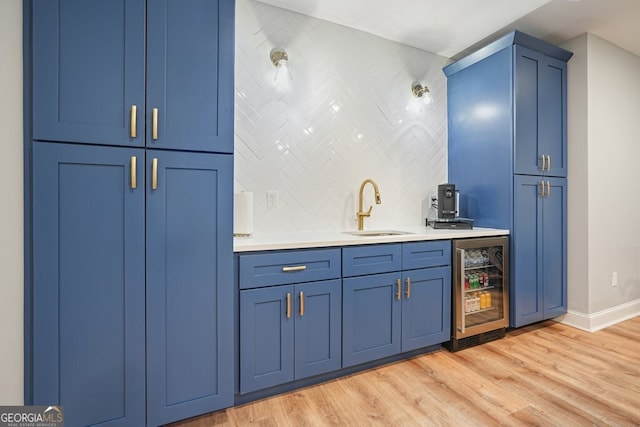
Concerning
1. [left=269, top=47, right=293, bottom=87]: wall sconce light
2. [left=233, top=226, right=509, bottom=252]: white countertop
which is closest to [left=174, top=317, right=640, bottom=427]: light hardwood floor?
[left=233, top=226, right=509, bottom=252]: white countertop

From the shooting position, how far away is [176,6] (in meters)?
1.46

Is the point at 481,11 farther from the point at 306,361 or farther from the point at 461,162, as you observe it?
the point at 306,361

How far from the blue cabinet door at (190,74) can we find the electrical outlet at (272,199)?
77cm

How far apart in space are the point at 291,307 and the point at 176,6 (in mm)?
1604

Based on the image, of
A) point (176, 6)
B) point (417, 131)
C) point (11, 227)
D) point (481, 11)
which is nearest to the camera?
point (11, 227)

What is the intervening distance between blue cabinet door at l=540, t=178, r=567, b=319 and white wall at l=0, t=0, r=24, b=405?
3411mm

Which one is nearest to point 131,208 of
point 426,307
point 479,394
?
point 426,307

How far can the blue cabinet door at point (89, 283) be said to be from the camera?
126cm

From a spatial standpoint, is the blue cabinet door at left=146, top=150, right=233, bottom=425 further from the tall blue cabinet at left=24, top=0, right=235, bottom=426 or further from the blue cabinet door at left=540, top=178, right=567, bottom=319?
the blue cabinet door at left=540, top=178, right=567, bottom=319

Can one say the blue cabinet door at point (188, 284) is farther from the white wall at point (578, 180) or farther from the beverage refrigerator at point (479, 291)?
the white wall at point (578, 180)

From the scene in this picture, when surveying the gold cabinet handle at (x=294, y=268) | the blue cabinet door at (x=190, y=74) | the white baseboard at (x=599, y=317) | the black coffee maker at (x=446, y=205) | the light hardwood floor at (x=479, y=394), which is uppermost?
the blue cabinet door at (x=190, y=74)

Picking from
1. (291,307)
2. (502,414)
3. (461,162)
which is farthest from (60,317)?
(461,162)

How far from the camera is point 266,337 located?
171 cm

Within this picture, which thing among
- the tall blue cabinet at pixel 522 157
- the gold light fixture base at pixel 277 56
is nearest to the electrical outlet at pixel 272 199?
the gold light fixture base at pixel 277 56
